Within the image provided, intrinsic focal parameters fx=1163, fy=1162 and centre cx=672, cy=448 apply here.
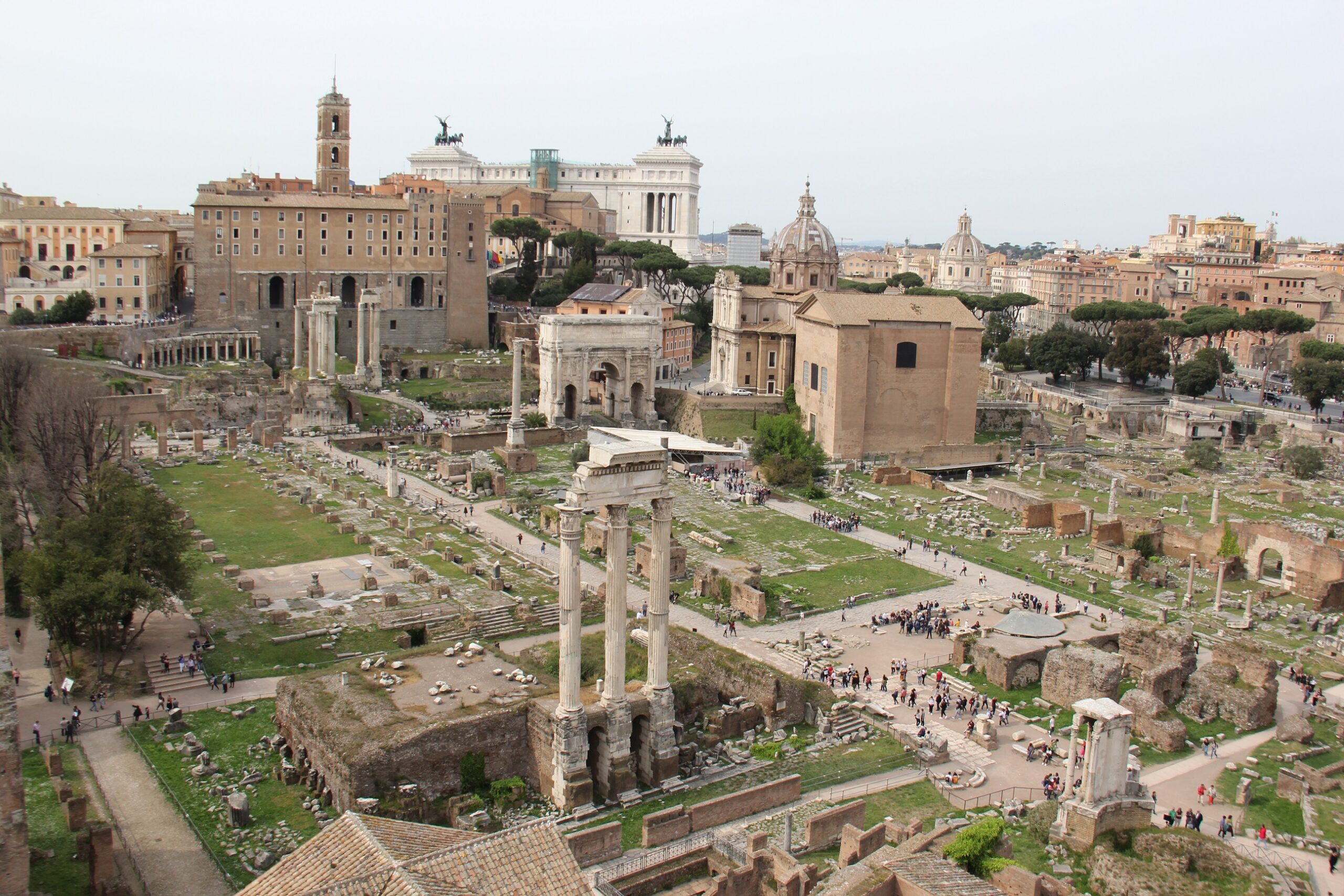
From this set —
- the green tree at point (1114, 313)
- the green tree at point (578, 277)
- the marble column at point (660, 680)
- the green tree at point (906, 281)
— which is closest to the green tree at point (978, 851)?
the marble column at point (660, 680)

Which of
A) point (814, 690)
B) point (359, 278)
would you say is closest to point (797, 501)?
point (814, 690)

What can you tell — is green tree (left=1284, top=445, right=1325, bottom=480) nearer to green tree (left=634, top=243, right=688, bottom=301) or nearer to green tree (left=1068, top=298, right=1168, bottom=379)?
green tree (left=1068, top=298, right=1168, bottom=379)

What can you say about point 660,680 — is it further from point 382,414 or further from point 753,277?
point 753,277

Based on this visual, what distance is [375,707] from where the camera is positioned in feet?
73.0

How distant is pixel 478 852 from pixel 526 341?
2197 inches

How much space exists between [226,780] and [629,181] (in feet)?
319

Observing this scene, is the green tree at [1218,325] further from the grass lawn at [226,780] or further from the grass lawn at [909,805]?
the grass lawn at [226,780]

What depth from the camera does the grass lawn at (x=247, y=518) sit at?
3731cm

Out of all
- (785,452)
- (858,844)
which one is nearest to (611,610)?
(858,844)

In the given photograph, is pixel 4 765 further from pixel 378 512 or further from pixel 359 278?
pixel 359 278

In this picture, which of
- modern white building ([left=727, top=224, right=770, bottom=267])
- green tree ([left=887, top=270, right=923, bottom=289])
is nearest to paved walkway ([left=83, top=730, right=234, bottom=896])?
green tree ([left=887, top=270, right=923, bottom=289])

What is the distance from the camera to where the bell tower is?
83.1 metres

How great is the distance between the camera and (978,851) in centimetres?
1838

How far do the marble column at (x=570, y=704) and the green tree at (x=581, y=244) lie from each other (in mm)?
64398
